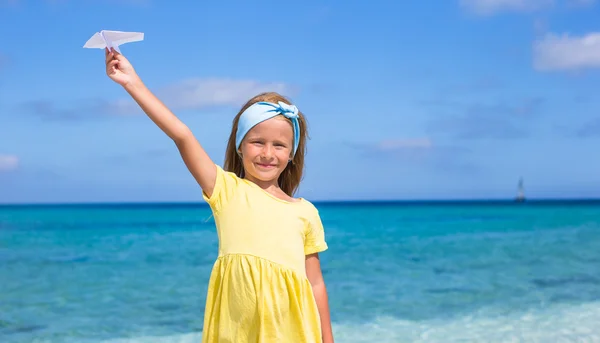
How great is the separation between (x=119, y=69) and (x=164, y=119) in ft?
0.68

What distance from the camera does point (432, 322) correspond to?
8.09 meters

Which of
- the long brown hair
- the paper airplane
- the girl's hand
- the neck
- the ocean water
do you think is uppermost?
the paper airplane

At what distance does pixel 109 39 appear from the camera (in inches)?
92.0

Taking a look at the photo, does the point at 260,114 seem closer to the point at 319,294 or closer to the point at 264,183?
the point at 264,183

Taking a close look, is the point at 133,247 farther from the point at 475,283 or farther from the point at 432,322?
the point at 432,322

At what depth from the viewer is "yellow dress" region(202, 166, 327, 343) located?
2.69 meters

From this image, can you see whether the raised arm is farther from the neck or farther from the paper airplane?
the neck

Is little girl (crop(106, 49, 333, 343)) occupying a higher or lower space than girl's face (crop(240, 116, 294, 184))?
lower

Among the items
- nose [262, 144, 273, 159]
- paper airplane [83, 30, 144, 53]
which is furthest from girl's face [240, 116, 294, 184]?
paper airplane [83, 30, 144, 53]

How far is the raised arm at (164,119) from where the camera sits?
2.43 metres

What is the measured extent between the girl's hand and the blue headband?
0.50 m

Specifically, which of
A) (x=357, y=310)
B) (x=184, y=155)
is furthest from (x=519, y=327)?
(x=184, y=155)

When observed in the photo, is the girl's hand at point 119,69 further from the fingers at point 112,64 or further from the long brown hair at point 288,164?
the long brown hair at point 288,164

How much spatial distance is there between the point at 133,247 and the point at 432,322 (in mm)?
12385
